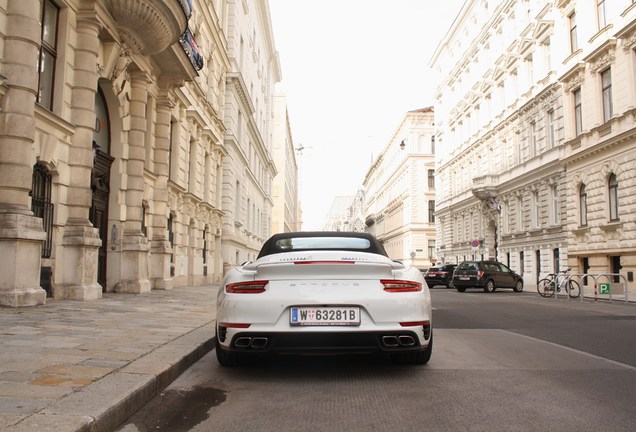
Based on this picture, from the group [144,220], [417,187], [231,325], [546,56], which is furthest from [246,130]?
[417,187]

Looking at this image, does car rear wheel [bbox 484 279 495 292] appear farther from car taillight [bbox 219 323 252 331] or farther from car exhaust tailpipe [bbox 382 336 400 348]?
car taillight [bbox 219 323 252 331]

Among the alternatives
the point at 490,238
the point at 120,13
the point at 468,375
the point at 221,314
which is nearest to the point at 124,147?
the point at 120,13

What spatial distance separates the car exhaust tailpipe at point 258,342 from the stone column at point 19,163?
5.80m

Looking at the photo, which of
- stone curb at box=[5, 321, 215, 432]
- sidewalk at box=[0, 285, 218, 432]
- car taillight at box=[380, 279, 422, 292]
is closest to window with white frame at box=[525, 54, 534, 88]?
sidewalk at box=[0, 285, 218, 432]

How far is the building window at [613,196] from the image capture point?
24.2 meters

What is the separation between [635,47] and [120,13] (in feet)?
66.5

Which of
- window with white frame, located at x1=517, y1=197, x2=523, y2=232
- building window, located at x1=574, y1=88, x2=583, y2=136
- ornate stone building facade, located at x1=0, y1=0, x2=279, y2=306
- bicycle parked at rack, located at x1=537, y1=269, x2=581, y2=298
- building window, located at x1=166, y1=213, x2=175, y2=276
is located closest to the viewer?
ornate stone building facade, located at x1=0, y1=0, x2=279, y2=306

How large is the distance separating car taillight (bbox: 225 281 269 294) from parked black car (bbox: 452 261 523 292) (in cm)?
2143

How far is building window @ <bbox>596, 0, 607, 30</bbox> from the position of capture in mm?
25475

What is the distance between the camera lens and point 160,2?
42.2ft

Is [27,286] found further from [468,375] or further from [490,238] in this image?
[490,238]

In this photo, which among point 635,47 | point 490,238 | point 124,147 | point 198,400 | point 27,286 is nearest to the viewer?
point 198,400

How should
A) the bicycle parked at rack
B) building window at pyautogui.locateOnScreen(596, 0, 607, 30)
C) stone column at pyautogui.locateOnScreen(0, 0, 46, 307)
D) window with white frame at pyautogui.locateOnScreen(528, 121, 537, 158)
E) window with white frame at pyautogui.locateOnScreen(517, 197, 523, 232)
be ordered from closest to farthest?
stone column at pyautogui.locateOnScreen(0, 0, 46, 307) → the bicycle parked at rack → building window at pyautogui.locateOnScreen(596, 0, 607, 30) → window with white frame at pyautogui.locateOnScreen(528, 121, 537, 158) → window with white frame at pyautogui.locateOnScreen(517, 197, 523, 232)

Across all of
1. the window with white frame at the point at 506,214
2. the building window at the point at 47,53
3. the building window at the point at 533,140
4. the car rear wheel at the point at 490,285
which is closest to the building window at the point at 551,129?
the building window at the point at 533,140
